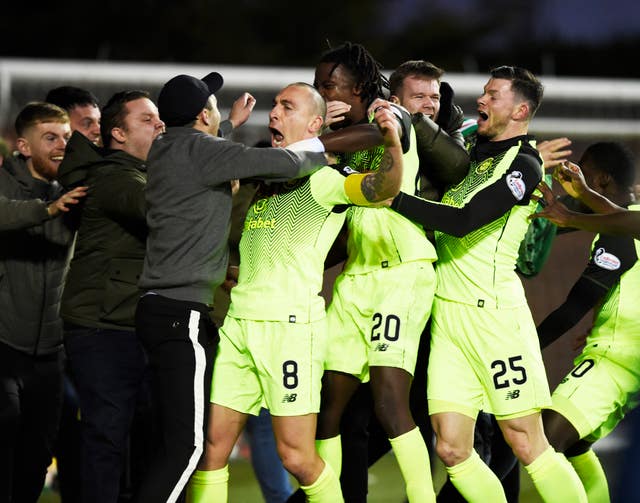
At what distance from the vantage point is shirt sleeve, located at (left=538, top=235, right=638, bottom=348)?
5.88m

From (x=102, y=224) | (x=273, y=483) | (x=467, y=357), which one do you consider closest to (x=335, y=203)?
(x=467, y=357)

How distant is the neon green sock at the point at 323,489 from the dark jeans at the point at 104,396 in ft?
3.25

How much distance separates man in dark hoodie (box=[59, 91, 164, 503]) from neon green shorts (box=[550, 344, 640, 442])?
7.12 ft

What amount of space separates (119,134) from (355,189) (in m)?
1.54

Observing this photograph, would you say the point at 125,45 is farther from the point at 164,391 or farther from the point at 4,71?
the point at 164,391

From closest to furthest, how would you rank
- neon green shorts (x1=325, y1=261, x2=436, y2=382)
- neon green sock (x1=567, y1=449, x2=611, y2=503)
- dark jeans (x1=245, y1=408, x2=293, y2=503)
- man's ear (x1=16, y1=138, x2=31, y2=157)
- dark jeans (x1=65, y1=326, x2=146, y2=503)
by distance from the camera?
1. neon green shorts (x1=325, y1=261, x2=436, y2=382)
2. dark jeans (x1=65, y1=326, x2=146, y2=503)
3. neon green sock (x1=567, y1=449, x2=611, y2=503)
4. man's ear (x1=16, y1=138, x2=31, y2=157)
5. dark jeans (x1=245, y1=408, x2=293, y2=503)

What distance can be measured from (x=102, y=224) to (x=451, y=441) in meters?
2.08

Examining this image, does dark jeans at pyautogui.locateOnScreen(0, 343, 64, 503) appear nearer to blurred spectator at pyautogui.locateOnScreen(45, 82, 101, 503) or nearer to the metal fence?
blurred spectator at pyautogui.locateOnScreen(45, 82, 101, 503)

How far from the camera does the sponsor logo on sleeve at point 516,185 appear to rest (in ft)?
17.3

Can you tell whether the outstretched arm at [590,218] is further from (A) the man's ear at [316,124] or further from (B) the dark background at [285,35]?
(B) the dark background at [285,35]

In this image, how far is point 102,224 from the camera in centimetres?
577

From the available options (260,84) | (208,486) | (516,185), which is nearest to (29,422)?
(208,486)

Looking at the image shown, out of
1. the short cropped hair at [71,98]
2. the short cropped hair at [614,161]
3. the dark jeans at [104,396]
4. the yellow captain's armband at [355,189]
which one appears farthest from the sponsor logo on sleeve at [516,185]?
the short cropped hair at [71,98]

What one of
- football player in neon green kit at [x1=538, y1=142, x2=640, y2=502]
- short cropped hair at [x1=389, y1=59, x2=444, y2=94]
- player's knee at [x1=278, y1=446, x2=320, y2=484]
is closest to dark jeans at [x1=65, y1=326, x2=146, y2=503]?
player's knee at [x1=278, y1=446, x2=320, y2=484]
